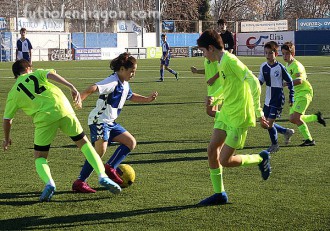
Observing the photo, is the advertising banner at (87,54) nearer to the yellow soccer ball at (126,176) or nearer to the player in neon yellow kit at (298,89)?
the player in neon yellow kit at (298,89)

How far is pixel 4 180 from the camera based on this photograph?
8.39 meters

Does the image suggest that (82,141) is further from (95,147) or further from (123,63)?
(123,63)

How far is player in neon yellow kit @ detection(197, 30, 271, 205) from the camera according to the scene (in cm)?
690

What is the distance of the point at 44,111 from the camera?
23.2 ft

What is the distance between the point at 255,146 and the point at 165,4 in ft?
246

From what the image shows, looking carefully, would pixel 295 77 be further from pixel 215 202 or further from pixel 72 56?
pixel 72 56

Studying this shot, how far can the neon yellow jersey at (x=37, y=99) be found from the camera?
278 inches

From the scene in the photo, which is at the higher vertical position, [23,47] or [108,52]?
[23,47]

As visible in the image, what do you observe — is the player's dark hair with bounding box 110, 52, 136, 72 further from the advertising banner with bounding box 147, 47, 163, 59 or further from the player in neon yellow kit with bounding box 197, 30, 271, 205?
the advertising banner with bounding box 147, 47, 163, 59

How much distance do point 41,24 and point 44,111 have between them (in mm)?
57731

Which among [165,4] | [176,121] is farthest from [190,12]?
[176,121]

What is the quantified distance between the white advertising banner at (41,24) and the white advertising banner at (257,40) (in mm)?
18336

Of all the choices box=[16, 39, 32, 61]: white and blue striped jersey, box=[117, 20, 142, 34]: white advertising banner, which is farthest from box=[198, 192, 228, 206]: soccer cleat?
box=[117, 20, 142, 34]: white advertising banner

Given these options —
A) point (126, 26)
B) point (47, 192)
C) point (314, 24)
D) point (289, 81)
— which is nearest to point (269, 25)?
point (314, 24)
